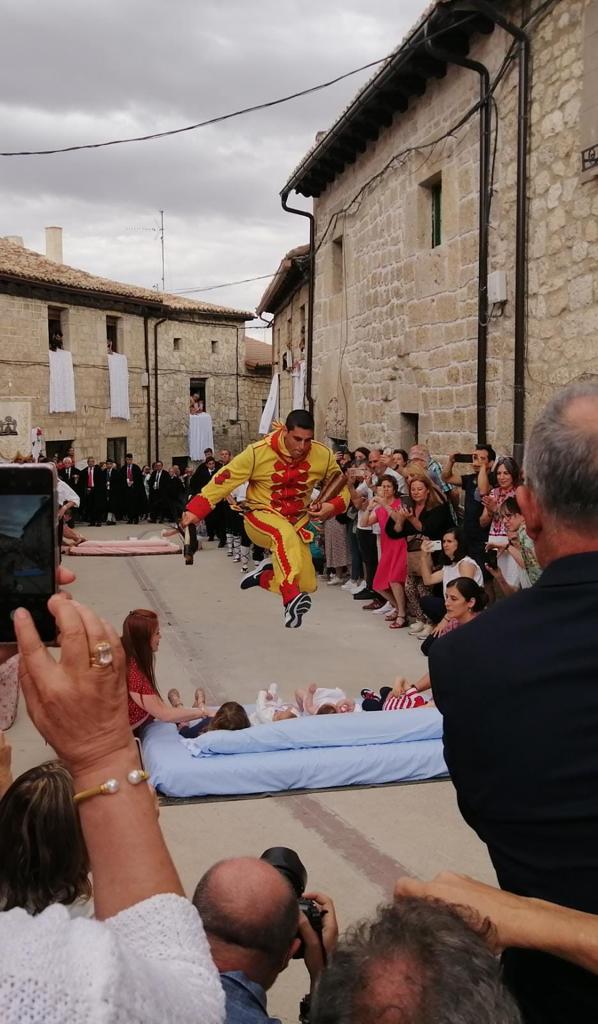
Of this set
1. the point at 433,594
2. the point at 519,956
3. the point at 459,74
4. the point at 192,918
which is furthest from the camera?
the point at 459,74

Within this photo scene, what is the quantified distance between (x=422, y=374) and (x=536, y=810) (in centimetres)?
1027

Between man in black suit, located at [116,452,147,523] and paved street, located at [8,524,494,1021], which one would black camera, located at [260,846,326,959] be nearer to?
paved street, located at [8,524,494,1021]

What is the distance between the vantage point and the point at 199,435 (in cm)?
2939

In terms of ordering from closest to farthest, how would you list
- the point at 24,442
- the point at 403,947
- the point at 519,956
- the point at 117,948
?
the point at 117,948
the point at 403,947
the point at 519,956
the point at 24,442

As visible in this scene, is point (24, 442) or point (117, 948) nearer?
point (117, 948)

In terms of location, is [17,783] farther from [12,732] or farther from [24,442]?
[24,442]

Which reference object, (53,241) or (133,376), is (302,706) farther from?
(53,241)

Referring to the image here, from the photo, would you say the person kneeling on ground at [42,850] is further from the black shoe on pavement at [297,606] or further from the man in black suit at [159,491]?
the man in black suit at [159,491]

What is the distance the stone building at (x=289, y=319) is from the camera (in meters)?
18.1

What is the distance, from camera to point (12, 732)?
5.65 m

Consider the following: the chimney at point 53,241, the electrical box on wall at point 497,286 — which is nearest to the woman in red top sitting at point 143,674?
the electrical box on wall at point 497,286

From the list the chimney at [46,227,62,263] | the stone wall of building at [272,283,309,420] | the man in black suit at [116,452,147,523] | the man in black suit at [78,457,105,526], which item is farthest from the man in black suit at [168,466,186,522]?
the chimney at [46,227,62,263]

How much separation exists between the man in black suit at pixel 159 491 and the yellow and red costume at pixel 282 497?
573 inches

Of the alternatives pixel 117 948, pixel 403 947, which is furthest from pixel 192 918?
pixel 403 947
